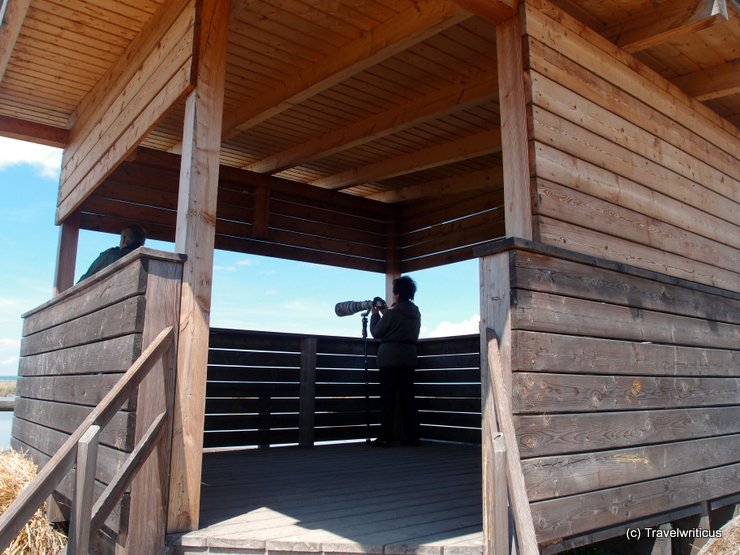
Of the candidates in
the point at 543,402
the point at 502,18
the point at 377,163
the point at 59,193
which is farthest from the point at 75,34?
the point at 543,402

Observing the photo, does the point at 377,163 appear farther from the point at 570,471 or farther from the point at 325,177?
the point at 570,471

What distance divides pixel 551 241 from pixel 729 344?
207 centimetres

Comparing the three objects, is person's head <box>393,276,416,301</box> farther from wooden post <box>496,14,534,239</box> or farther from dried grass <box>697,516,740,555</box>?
dried grass <box>697,516,740,555</box>

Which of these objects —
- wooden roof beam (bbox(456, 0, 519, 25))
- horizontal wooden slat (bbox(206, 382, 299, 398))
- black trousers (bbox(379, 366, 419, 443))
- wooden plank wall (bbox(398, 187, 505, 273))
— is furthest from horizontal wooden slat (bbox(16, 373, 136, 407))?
wooden plank wall (bbox(398, 187, 505, 273))

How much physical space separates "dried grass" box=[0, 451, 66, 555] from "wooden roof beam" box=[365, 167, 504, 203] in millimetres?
4888

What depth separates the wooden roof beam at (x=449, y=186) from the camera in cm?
701

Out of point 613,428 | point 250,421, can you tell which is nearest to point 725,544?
point 613,428

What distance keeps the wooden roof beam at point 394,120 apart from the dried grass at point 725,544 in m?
3.36

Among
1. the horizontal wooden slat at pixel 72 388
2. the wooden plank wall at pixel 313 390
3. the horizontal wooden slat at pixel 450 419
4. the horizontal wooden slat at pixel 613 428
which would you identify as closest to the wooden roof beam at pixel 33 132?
the horizontal wooden slat at pixel 72 388

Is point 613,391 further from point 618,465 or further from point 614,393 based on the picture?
point 618,465

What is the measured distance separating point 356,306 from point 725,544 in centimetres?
377

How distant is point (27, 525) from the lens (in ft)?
11.7

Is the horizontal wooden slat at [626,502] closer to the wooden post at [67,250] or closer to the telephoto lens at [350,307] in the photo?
the telephoto lens at [350,307]

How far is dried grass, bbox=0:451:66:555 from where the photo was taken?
3.46 meters
